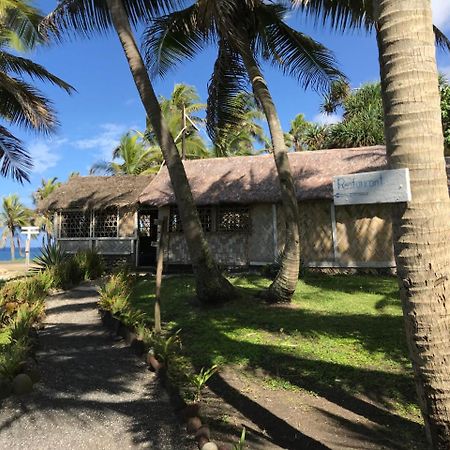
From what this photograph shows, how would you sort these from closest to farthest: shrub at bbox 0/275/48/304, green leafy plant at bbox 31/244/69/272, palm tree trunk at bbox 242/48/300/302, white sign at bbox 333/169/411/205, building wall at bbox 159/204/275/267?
white sign at bbox 333/169/411/205
palm tree trunk at bbox 242/48/300/302
shrub at bbox 0/275/48/304
green leafy plant at bbox 31/244/69/272
building wall at bbox 159/204/275/267

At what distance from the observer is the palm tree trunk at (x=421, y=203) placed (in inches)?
103

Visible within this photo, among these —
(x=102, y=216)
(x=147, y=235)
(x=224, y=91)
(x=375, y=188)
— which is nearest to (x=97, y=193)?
(x=102, y=216)

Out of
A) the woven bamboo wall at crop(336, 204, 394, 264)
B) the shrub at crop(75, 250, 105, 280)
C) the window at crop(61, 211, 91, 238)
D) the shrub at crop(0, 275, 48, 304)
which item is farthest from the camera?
the window at crop(61, 211, 91, 238)

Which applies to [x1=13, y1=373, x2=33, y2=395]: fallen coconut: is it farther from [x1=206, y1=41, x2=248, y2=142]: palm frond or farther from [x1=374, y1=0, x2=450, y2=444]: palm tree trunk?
[x1=206, y1=41, x2=248, y2=142]: palm frond

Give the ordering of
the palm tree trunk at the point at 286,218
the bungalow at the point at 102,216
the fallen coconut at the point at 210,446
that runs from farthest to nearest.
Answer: the bungalow at the point at 102,216, the palm tree trunk at the point at 286,218, the fallen coconut at the point at 210,446

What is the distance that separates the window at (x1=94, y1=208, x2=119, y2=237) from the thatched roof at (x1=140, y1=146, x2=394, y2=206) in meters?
2.19

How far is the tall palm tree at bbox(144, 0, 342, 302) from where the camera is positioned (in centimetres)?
833

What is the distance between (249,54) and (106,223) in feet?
35.7

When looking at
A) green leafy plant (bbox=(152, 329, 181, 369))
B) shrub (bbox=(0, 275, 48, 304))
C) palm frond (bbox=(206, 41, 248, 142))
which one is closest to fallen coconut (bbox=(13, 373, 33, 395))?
green leafy plant (bbox=(152, 329, 181, 369))

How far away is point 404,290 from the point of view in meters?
2.73

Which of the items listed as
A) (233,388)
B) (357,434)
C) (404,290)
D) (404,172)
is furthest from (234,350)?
(404,172)

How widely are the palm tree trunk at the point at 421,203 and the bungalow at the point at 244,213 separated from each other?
10.7 metres

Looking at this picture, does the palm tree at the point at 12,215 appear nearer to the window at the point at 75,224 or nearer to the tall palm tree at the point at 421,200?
the window at the point at 75,224

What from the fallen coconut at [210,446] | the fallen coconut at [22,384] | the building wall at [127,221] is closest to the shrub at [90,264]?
the building wall at [127,221]
